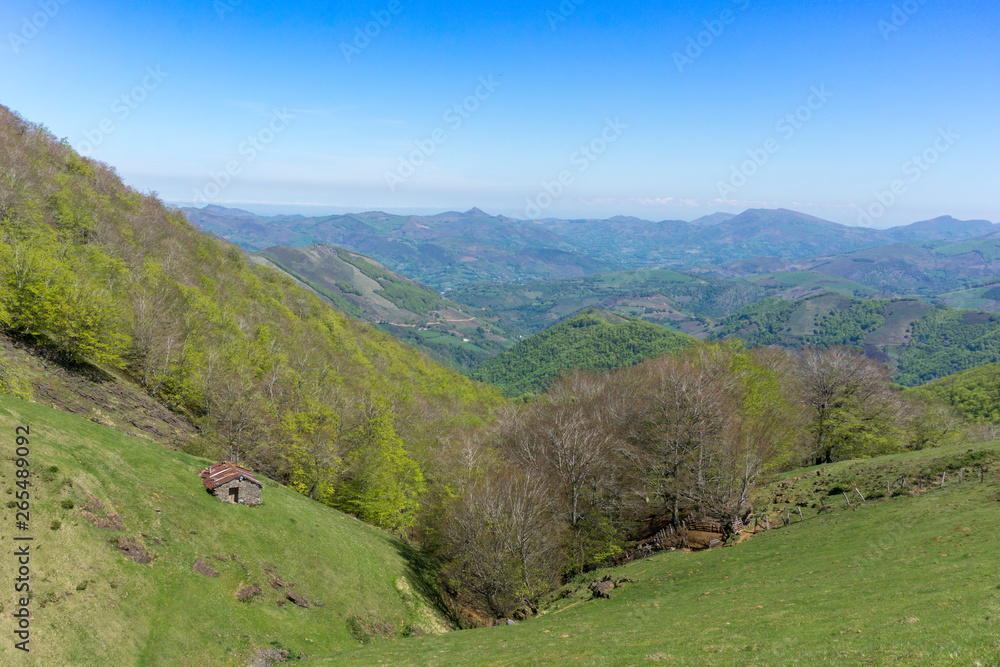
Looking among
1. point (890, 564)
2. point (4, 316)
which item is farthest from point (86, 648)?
point (890, 564)

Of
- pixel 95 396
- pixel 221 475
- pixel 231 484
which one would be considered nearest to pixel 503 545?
pixel 231 484

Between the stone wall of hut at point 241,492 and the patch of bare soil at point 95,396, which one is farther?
the patch of bare soil at point 95,396

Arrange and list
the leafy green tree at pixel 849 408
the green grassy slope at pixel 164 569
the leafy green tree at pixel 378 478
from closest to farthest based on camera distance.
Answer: the green grassy slope at pixel 164 569 < the leafy green tree at pixel 378 478 < the leafy green tree at pixel 849 408

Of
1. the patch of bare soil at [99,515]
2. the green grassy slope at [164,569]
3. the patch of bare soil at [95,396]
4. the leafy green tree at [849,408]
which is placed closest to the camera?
the green grassy slope at [164,569]

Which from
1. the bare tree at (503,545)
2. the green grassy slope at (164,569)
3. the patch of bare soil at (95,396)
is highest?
the patch of bare soil at (95,396)

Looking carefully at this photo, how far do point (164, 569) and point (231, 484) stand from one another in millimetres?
9111

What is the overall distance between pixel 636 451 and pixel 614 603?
22.4 metres

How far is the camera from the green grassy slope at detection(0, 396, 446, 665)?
66.0ft

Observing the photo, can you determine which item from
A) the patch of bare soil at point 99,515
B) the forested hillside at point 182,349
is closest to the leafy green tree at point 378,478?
the forested hillside at point 182,349

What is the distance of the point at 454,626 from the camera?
4059cm

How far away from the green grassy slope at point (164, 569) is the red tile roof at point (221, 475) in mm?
676

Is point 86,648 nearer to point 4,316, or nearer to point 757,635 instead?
point 757,635

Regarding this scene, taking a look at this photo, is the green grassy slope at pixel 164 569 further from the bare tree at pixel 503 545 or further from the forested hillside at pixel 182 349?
the forested hillside at pixel 182 349

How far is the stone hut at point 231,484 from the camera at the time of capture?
33.1 metres
